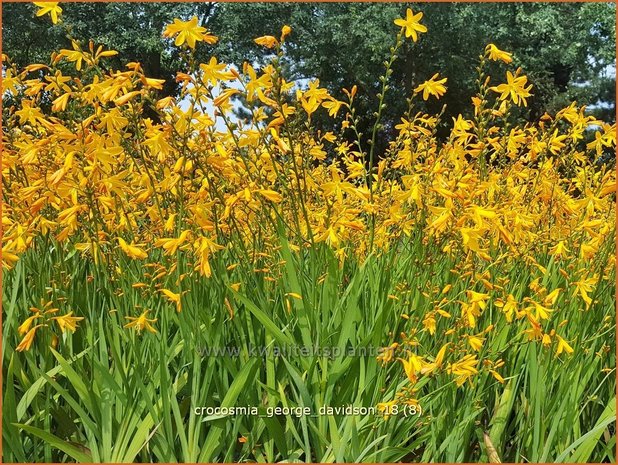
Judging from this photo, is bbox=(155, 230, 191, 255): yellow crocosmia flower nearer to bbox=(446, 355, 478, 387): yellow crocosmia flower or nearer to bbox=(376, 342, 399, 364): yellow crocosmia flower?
bbox=(376, 342, 399, 364): yellow crocosmia flower

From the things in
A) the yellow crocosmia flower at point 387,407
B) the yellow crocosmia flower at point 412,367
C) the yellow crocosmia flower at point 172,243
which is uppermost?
the yellow crocosmia flower at point 172,243

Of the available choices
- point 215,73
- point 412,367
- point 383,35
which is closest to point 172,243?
point 215,73

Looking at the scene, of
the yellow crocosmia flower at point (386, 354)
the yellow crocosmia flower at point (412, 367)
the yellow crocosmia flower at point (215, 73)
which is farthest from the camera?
the yellow crocosmia flower at point (215, 73)

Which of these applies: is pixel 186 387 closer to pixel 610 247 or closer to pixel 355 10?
pixel 610 247

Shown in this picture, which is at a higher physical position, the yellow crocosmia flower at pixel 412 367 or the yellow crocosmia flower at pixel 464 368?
the yellow crocosmia flower at pixel 412 367

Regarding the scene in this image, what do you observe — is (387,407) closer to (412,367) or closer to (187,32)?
(412,367)

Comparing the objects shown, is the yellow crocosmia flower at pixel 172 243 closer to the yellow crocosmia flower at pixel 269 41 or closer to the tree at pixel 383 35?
the yellow crocosmia flower at pixel 269 41

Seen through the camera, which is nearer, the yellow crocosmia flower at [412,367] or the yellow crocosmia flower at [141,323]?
the yellow crocosmia flower at [412,367]

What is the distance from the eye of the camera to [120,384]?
1851mm

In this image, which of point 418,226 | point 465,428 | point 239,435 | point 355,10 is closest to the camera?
point 465,428

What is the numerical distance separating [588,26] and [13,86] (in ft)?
46.9

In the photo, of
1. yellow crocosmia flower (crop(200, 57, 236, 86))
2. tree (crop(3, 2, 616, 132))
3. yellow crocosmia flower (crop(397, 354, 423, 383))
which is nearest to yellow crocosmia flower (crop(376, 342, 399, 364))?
yellow crocosmia flower (crop(397, 354, 423, 383))

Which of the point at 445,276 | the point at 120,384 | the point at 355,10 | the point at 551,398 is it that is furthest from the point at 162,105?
the point at 355,10

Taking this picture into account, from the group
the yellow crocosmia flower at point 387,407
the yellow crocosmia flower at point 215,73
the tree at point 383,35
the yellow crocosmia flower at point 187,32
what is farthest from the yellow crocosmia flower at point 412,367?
the tree at point 383,35
